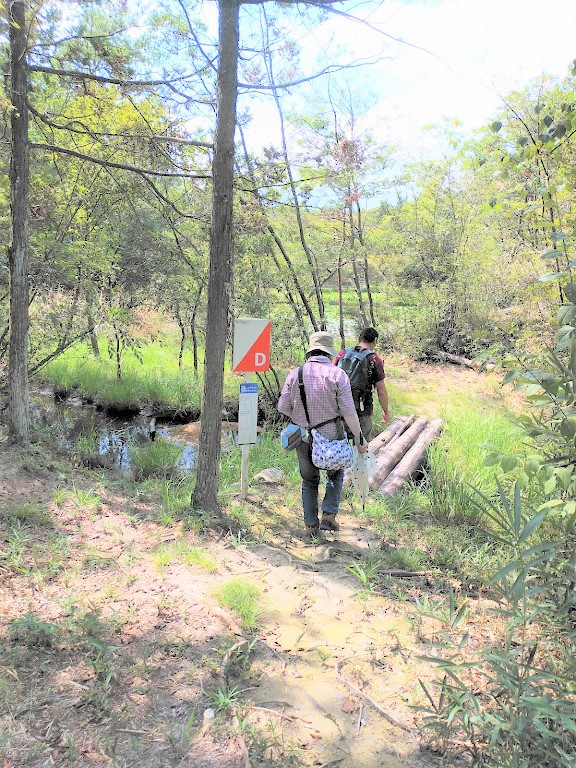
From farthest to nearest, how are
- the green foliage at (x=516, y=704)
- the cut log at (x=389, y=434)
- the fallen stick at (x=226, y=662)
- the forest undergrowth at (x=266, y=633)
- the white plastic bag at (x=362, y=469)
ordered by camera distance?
1. the cut log at (x=389, y=434)
2. the white plastic bag at (x=362, y=469)
3. the fallen stick at (x=226, y=662)
4. the forest undergrowth at (x=266, y=633)
5. the green foliage at (x=516, y=704)

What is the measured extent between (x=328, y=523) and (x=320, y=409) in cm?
117

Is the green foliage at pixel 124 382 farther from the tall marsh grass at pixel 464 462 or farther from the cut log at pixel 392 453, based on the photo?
the tall marsh grass at pixel 464 462

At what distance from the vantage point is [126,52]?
17.1ft

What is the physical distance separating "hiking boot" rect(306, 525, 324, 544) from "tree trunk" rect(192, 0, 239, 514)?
1019 mm

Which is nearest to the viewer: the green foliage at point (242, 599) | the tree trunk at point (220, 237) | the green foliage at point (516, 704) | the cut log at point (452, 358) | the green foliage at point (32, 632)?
the green foliage at point (516, 704)

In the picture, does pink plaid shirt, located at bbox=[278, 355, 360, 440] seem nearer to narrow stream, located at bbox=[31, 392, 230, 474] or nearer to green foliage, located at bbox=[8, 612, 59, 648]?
green foliage, located at bbox=[8, 612, 59, 648]

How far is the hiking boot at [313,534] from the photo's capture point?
4.62 m

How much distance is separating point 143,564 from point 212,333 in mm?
2006

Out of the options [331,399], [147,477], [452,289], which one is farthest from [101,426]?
[452,289]

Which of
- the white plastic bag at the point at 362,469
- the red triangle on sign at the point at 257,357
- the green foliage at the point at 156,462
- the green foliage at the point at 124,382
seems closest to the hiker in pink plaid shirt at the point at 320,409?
the white plastic bag at the point at 362,469

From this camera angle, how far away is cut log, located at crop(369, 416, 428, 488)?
6068 mm

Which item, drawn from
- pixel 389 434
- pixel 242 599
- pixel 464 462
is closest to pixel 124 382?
pixel 389 434

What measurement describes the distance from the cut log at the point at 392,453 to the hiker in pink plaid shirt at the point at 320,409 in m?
1.28

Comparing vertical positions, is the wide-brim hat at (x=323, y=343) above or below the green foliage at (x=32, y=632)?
above
